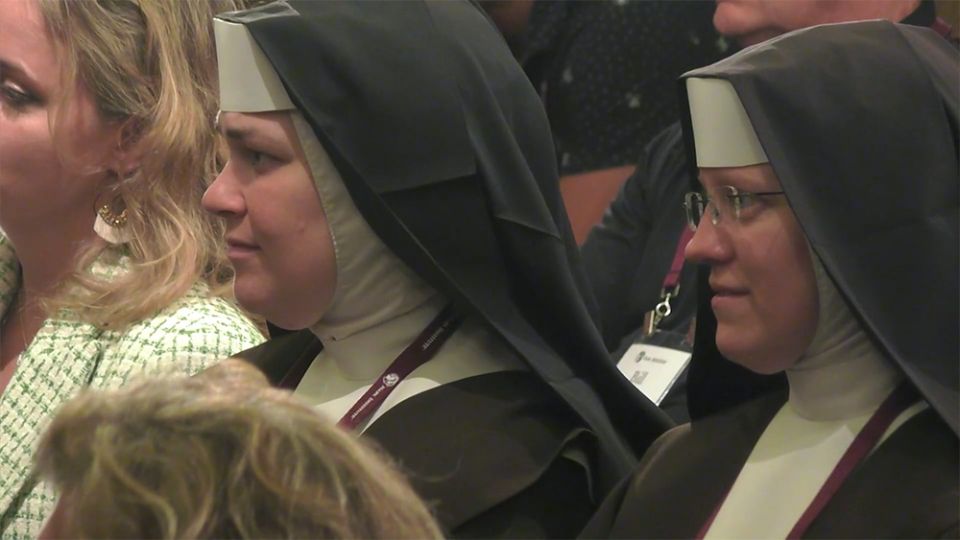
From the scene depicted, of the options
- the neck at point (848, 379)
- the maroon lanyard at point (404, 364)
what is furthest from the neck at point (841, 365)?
the maroon lanyard at point (404, 364)

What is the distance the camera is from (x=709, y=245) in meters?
2.00

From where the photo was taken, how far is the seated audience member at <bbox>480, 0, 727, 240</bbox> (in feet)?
13.0

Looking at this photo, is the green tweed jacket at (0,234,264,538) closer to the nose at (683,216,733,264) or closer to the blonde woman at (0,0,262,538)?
the blonde woman at (0,0,262,538)

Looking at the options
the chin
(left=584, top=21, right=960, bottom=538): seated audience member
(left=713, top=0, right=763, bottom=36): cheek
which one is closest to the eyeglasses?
(left=584, top=21, right=960, bottom=538): seated audience member

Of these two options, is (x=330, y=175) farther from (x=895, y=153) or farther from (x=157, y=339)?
(x=895, y=153)

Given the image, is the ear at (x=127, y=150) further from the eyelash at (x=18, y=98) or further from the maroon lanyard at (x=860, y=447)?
the maroon lanyard at (x=860, y=447)

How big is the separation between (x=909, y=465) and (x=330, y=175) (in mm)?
865

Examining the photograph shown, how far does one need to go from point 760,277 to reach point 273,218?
2.24 feet

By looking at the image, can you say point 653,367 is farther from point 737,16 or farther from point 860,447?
point 860,447

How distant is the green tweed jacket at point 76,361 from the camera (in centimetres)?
270

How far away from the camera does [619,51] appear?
4023 mm

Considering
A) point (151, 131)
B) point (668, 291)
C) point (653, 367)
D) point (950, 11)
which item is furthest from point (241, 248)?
point (950, 11)

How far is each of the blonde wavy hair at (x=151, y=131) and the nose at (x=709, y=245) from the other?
107 cm

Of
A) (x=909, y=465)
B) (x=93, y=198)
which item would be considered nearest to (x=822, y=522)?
(x=909, y=465)
